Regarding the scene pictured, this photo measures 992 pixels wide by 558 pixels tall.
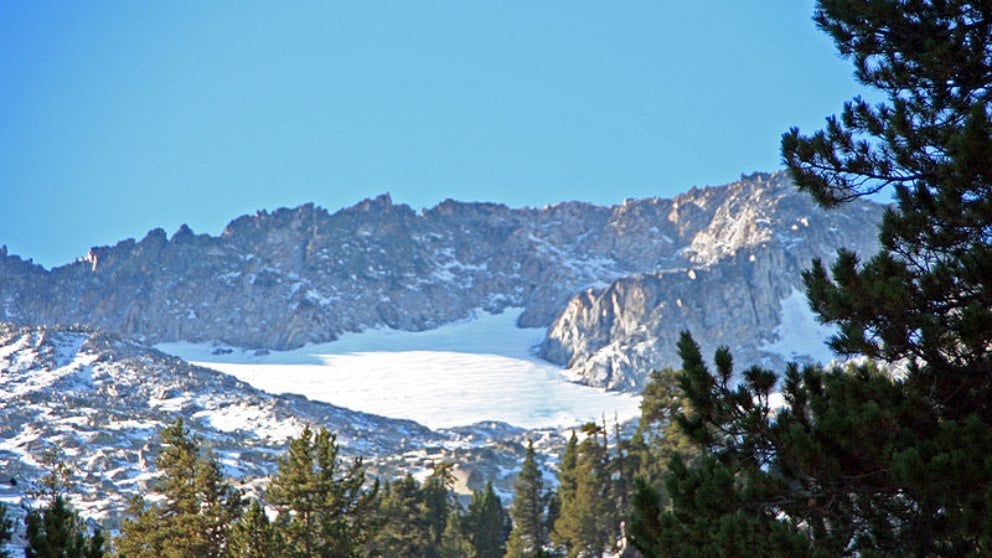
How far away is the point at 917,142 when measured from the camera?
1315 centimetres

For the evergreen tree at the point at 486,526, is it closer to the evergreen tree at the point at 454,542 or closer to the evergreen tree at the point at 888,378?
the evergreen tree at the point at 454,542

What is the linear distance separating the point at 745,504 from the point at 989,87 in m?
5.65

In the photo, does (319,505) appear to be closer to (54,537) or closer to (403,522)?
(54,537)

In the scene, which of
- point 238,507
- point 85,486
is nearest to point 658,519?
point 238,507

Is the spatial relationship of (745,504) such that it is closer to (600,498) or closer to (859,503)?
(859,503)

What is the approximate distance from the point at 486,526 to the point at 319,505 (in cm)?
3159

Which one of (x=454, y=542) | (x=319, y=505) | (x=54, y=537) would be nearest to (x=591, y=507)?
(x=454, y=542)

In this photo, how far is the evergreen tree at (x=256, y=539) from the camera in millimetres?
30281

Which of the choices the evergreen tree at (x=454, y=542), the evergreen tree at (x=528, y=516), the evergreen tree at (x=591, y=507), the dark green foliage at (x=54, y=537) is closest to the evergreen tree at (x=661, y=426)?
the evergreen tree at (x=591, y=507)

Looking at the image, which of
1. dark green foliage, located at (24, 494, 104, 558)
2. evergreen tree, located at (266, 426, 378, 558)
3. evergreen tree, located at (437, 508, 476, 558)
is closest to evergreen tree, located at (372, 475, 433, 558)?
evergreen tree, located at (437, 508, 476, 558)

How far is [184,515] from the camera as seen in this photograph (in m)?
34.1

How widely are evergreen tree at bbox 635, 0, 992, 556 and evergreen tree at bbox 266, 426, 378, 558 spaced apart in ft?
76.6

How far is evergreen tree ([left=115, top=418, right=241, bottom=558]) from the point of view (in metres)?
34.0

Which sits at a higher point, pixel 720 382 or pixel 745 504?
pixel 720 382
